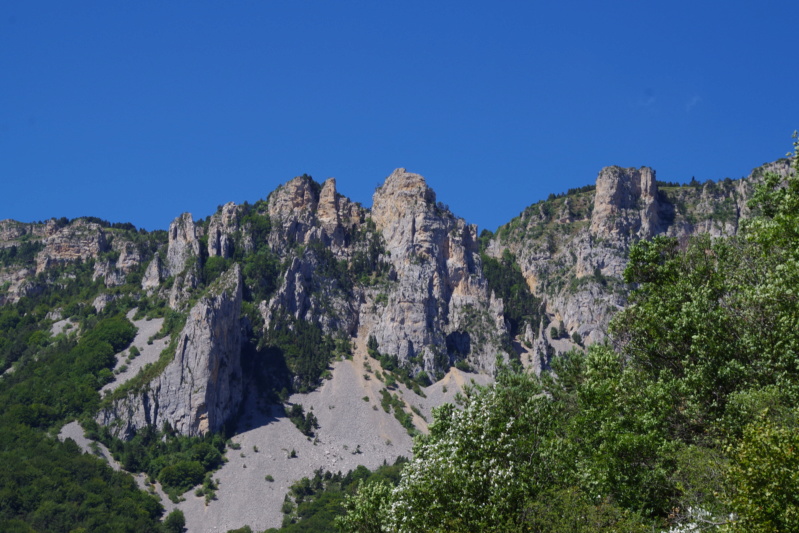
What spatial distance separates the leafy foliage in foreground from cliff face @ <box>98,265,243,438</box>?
141 meters

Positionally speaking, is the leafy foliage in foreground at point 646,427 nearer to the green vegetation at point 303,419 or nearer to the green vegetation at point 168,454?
the green vegetation at point 168,454

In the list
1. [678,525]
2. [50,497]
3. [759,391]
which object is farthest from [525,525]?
[50,497]

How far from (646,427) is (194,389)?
151 meters

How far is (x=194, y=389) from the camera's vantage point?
17775 cm

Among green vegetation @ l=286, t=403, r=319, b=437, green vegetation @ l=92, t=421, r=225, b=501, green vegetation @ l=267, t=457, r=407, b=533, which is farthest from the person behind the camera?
green vegetation @ l=286, t=403, r=319, b=437

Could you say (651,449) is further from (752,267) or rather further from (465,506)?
(752,267)

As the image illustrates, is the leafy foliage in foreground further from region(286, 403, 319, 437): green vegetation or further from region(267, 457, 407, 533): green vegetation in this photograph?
region(286, 403, 319, 437): green vegetation

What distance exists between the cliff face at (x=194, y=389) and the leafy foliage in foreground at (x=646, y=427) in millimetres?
140612

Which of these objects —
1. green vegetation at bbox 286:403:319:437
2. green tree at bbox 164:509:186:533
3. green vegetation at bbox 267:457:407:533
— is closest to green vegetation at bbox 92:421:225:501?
green tree at bbox 164:509:186:533

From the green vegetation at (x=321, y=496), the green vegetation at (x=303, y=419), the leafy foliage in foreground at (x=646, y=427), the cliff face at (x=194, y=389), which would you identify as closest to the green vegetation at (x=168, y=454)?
the cliff face at (x=194, y=389)

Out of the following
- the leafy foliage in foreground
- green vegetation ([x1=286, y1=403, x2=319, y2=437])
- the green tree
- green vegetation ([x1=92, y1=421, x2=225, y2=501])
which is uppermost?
green vegetation ([x1=286, y1=403, x2=319, y2=437])

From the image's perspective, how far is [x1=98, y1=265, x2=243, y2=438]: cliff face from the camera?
176m

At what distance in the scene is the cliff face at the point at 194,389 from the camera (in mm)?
176125

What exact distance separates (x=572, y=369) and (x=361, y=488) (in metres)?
13.7
